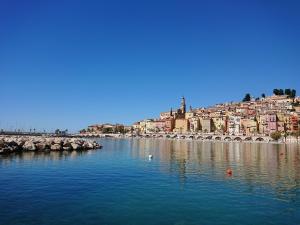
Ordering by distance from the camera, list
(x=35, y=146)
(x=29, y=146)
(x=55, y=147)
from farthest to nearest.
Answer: (x=55, y=147)
(x=35, y=146)
(x=29, y=146)

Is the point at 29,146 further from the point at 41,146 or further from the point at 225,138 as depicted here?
the point at 225,138

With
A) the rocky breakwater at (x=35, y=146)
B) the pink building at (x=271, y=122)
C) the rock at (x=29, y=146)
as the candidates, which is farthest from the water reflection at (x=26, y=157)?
the pink building at (x=271, y=122)

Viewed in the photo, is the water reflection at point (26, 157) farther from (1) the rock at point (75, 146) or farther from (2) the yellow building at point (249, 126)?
(2) the yellow building at point (249, 126)

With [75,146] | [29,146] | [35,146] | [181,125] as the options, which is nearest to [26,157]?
[29,146]

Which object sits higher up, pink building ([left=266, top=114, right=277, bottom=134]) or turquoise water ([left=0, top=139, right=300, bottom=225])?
pink building ([left=266, top=114, right=277, bottom=134])

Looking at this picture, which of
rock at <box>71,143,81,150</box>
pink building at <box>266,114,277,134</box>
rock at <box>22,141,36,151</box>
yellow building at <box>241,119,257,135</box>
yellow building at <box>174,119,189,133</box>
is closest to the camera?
rock at <box>22,141,36,151</box>

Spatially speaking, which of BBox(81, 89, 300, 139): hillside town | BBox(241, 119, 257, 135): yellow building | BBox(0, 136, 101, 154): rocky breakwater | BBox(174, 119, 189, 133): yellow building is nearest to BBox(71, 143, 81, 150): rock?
BBox(0, 136, 101, 154): rocky breakwater

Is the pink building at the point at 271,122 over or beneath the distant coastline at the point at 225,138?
over

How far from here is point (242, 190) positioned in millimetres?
19656

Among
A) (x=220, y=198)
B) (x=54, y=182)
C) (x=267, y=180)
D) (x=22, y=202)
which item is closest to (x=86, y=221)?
(x=22, y=202)

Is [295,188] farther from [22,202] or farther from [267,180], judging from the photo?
[22,202]

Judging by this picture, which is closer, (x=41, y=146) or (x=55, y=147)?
(x=41, y=146)

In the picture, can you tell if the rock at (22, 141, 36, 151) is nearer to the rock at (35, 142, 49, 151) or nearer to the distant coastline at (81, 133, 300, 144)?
the rock at (35, 142, 49, 151)

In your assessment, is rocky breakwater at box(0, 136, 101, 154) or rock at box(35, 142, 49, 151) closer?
rocky breakwater at box(0, 136, 101, 154)
